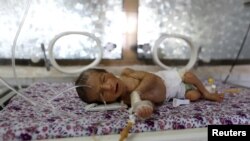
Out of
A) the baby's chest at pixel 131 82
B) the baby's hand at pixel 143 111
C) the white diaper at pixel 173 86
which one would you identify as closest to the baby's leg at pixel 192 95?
the white diaper at pixel 173 86

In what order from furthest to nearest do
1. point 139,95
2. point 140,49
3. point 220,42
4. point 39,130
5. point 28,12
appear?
point 220,42
point 140,49
point 28,12
point 139,95
point 39,130

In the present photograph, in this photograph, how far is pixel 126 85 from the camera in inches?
43.8

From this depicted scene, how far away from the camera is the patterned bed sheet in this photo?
838 mm

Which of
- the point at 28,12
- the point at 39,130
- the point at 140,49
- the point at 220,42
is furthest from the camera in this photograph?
the point at 220,42

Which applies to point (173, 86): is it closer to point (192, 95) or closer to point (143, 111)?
point (192, 95)

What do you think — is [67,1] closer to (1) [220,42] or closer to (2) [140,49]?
(2) [140,49]

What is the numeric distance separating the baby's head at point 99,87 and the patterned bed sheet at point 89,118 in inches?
2.2

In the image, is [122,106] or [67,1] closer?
[122,106]

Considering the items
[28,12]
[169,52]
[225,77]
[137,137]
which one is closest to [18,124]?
[137,137]

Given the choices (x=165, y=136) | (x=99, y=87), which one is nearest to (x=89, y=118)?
(x=99, y=87)

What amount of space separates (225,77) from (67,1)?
1134mm

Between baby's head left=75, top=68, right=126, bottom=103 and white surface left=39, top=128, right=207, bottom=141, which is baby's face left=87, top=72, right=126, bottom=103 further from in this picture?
white surface left=39, top=128, right=207, bottom=141

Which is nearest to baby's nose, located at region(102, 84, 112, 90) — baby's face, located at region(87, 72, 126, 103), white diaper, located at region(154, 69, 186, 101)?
baby's face, located at region(87, 72, 126, 103)

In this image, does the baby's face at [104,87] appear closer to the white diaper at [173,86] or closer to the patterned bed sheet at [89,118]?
the patterned bed sheet at [89,118]
